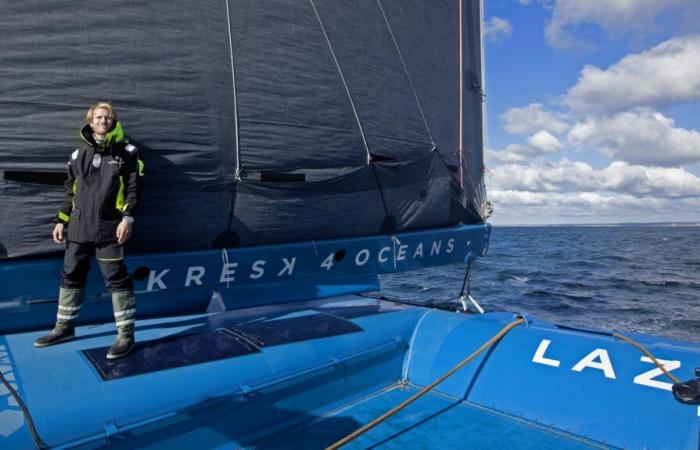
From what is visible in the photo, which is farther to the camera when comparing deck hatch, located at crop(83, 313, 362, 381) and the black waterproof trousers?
the black waterproof trousers

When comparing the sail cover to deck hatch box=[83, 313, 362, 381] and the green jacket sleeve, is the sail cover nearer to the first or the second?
the green jacket sleeve

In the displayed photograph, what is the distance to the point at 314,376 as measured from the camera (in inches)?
114

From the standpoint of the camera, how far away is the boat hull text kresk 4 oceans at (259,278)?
8.18 feet

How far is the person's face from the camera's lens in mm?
2625

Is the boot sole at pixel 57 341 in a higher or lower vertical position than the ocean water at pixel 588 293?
higher

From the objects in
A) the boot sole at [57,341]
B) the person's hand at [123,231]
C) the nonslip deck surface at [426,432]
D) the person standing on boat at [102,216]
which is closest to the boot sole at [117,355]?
the person standing on boat at [102,216]

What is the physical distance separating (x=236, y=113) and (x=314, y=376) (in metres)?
1.99

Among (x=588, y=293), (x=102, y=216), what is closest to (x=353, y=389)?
(x=102, y=216)

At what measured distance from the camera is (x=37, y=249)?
2.76 m

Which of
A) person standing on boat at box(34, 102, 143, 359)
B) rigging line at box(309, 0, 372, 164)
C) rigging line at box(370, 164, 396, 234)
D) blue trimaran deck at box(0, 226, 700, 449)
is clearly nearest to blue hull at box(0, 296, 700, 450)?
blue trimaran deck at box(0, 226, 700, 449)

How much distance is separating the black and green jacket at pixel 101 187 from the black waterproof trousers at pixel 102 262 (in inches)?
2.1

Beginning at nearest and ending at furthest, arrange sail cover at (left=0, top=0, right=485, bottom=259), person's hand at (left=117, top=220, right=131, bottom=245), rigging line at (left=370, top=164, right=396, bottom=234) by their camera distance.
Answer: person's hand at (left=117, top=220, right=131, bottom=245) < sail cover at (left=0, top=0, right=485, bottom=259) < rigging line at (left=370, top=164, right=396, bottom=234)

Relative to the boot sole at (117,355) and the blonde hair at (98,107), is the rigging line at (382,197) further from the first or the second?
the boot sole at (117,355)

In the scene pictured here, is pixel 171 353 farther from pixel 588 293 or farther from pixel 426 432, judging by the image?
pixel 588 293
